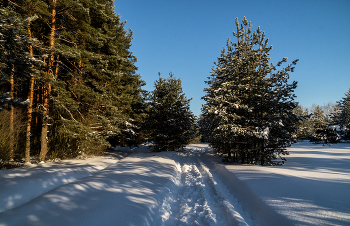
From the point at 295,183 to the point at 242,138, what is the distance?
15.4ft

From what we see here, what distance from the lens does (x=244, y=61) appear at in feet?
32.6

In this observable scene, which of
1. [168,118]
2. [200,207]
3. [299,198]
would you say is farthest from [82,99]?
[299,198]

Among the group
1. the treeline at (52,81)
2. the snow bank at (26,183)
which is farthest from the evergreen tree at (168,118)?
the snow bank at (26,183)

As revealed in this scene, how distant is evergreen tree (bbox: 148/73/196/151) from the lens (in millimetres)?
16719

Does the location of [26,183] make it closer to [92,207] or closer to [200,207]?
[92,207]

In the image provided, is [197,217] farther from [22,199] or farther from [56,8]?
[56,8]

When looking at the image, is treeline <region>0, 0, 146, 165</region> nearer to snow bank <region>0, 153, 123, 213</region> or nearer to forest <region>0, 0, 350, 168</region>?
forest <region>0, 0, 350, 168</region>

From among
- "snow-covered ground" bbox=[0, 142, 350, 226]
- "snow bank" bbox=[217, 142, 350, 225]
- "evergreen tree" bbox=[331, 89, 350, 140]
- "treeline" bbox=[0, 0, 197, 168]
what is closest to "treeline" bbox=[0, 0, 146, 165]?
"treeline" bbox=[0, 0, 197, 168]

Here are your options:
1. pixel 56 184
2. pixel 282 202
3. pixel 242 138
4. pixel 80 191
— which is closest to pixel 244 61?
pixel 242 138

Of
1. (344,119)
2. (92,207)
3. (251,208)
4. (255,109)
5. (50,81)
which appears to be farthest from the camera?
(344,119)

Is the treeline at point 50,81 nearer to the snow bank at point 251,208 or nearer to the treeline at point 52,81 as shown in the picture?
the treeline at point 52,81

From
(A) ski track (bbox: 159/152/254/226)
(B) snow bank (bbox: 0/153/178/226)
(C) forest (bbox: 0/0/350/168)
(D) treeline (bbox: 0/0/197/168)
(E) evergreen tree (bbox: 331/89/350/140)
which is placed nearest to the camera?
(B) snow bank (bbox: 0/153/178/226)

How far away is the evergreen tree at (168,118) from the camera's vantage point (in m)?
16.7

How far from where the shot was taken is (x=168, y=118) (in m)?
16.7
